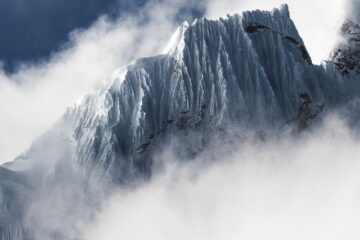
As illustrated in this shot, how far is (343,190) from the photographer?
194 meters

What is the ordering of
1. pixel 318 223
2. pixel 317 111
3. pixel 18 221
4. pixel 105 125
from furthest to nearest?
pixel 318 223, pixel 317 111, pixel 105 125, pixel 18 221

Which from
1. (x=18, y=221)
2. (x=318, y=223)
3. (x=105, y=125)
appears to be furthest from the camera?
(x=318, y=223)

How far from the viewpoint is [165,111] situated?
159250 millimetres

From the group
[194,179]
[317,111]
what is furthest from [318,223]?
[194,179]

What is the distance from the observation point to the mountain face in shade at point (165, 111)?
488 feet

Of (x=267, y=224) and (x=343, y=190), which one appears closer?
(x=267, y=224)

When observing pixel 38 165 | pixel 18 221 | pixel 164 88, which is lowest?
pixel 18 221

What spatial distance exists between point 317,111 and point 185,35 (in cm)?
Result: 2984

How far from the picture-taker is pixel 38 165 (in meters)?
151

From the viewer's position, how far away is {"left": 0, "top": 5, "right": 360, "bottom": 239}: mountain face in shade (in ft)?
488

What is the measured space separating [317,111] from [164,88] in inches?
1221

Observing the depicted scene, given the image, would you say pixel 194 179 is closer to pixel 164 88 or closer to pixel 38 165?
pixel 164 88

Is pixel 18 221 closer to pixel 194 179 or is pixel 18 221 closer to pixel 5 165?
pixel 5 165

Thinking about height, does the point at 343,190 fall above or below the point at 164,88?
below
